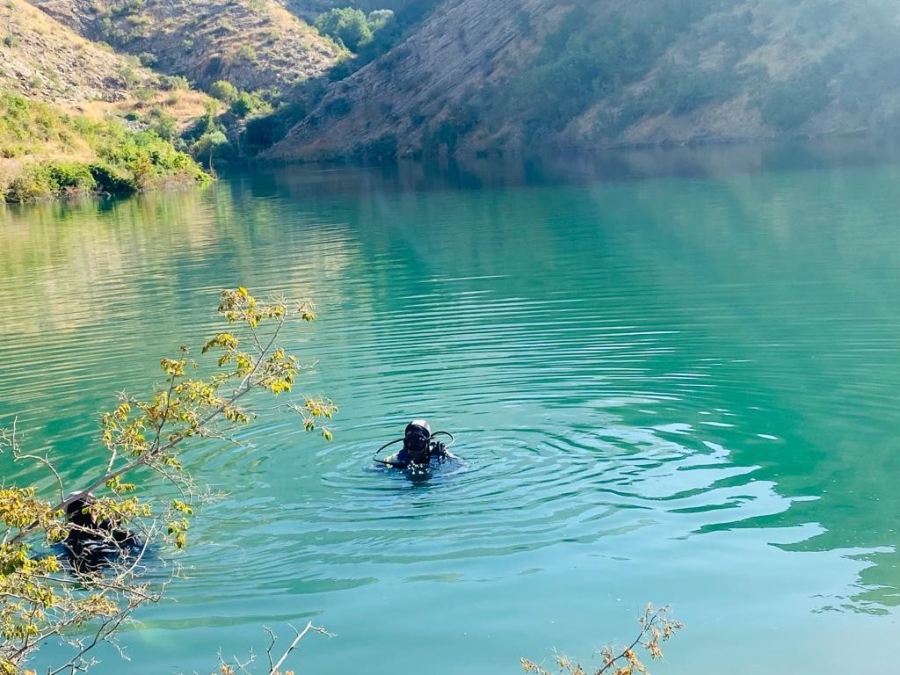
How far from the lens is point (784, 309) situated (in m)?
20.2

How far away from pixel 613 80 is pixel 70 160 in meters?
44.2

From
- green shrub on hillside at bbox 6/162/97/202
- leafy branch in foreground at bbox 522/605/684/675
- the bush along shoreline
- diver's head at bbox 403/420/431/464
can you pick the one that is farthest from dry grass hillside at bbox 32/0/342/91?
leafy branch in foreground at bbox 522/605/684/675

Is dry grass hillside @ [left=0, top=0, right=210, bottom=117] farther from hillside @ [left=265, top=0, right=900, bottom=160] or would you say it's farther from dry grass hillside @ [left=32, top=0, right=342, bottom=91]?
hillside @ [left=265, top=0, right=900, bottom=160]

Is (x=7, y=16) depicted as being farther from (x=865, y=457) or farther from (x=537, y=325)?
(x=865, y=457)

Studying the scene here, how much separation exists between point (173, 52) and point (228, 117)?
80.9 ft

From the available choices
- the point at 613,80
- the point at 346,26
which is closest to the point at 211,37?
the point at 346,26

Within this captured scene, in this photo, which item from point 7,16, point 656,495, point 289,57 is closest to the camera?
point 656,495

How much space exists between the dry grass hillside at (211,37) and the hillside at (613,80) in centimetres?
1957

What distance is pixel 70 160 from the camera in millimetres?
79625

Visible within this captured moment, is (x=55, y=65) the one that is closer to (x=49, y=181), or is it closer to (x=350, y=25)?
(x=350, y=25)

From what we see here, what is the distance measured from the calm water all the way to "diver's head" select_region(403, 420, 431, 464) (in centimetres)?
33

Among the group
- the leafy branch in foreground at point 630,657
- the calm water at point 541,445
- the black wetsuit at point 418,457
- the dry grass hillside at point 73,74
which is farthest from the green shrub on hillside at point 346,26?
the leafy branch in foreground at point 630,657

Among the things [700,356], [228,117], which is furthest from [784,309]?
[228,117]

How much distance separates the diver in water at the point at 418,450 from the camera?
11.6m
